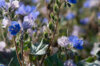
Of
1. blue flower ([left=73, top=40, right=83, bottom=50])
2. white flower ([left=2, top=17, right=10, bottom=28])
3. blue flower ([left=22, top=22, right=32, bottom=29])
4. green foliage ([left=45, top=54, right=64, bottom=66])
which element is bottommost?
green foliage ([left=45, top=54, right=64, bottom=66])

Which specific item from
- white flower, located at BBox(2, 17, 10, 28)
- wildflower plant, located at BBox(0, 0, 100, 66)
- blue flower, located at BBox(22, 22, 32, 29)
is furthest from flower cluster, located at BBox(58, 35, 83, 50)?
white flower, located at BBox(2, 17, 10, 28)

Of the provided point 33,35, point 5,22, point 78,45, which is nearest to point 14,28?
point 5,22

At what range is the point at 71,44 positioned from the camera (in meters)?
A: 1.35

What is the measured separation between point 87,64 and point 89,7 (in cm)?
216

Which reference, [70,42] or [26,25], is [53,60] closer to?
[70,42]

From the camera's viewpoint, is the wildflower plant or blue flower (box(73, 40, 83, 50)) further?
blue flower (box(73, 40, 83, 50))

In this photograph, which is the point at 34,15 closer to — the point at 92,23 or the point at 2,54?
the point at 2,54

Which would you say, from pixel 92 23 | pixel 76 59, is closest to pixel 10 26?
pixel 76 59

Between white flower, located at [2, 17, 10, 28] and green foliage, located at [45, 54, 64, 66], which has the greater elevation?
white flower, located at [2, 17, 10, 28]

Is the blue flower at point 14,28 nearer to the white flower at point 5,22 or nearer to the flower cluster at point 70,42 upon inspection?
the white flower at point 5,22

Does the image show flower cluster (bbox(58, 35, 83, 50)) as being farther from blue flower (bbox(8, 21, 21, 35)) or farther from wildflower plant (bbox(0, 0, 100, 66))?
blue flower (bbox(8, 21, 21, 35))

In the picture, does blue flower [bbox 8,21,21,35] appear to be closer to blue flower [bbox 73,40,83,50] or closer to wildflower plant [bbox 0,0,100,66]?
wildflower plant [bbox 0,0,100,66]

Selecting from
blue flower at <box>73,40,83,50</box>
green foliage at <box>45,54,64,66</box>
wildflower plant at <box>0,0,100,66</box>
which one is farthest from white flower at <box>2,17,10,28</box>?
blue flower at <box>73,40,83,50</box>

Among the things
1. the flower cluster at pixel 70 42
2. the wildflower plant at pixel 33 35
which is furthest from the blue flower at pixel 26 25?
the flower cluster at pixel 70 42
